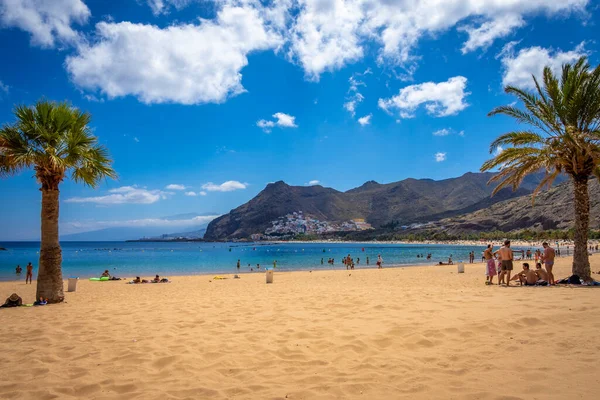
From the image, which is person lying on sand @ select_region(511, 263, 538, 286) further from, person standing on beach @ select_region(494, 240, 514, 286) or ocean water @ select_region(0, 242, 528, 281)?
ocean water @ select_region(0, 242, 528, 281)

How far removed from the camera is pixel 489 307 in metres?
8.12

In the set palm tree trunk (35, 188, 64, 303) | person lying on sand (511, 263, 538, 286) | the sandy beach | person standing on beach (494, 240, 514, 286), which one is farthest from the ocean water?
person lying on sand (511, 263, 538, 286)

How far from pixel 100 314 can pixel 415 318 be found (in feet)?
24.5

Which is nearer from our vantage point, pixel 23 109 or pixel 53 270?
pixel 23 109

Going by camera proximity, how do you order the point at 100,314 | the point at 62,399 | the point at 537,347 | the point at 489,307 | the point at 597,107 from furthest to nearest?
the point at 597,107, the point at 100,314, the point at 489,307, the point at 537,347, the point at 62,399

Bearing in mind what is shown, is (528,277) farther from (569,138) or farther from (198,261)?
(198,261)

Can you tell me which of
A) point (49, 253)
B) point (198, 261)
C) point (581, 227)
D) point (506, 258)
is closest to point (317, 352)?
point (49, 253)

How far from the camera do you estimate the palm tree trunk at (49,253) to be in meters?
11.6

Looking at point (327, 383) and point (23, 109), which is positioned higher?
point (23, 109)

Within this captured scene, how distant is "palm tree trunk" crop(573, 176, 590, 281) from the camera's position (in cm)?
1326

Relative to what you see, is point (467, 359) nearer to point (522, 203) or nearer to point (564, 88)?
point (564, 88)

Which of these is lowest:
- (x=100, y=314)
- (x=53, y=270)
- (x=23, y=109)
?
Answer: (x=100, y=314)

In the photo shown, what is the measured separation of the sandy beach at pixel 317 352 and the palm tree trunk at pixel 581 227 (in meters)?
5.88

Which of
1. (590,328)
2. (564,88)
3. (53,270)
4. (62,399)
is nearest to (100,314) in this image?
(53,270)
